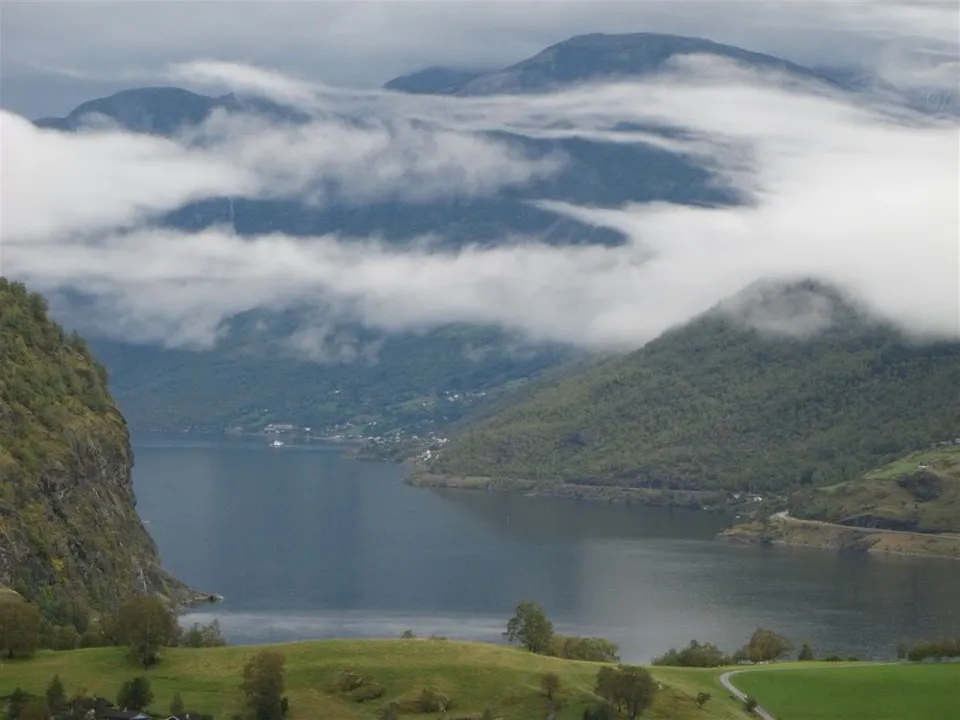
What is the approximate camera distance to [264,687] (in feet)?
320

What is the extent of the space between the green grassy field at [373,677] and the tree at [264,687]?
131cm

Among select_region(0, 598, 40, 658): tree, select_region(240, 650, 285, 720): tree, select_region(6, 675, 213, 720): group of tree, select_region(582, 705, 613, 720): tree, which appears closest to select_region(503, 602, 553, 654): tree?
select_region(582, 705, 613, 720): tree

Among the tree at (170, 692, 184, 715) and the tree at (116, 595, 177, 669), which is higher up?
the tree at (116, 595, 177, 669)

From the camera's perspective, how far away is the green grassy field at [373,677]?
327 feet

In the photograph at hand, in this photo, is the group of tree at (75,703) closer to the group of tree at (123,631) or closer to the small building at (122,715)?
the small building at (122,715)

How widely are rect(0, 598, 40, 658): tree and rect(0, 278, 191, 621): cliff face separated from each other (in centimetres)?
3999

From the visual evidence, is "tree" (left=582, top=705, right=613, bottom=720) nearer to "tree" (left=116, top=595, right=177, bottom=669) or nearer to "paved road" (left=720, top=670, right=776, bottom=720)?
"paved road" (left=720, top=670, right=776, bottom=720)

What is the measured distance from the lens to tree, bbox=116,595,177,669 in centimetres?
10862

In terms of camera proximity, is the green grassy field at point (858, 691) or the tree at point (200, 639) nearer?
the green grassy field at point (858, 691)

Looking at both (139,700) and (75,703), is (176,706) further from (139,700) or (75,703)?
(75,703)

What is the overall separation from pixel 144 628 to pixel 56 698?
1355 centimetres

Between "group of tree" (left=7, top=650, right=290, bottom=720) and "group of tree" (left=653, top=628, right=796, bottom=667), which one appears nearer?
"group of tree" (left=7, top=650, right=290, bottom=720)

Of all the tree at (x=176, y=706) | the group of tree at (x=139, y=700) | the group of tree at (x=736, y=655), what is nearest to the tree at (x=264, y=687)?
the group of tree at (x=139, y=700)

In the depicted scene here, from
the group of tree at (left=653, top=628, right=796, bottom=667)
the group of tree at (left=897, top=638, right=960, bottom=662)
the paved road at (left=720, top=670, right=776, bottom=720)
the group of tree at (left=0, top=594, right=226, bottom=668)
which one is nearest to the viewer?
the paved road at (left=720, top=670, right=776, bottom=720)
